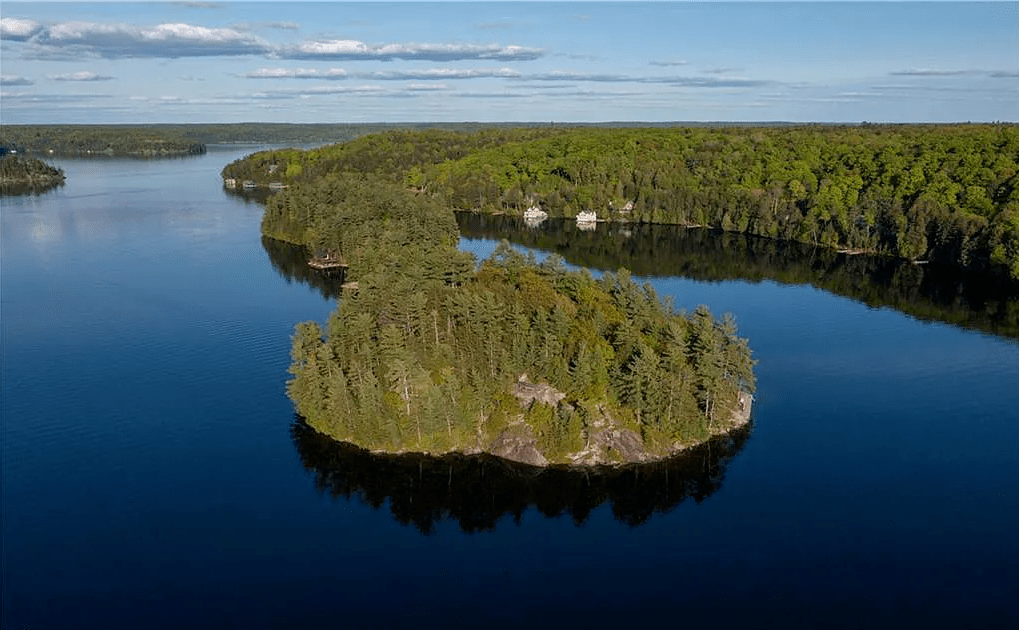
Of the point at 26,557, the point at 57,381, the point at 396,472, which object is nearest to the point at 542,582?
the point at 396,472

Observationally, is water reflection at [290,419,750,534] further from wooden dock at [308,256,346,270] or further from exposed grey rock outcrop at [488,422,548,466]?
wooden dock at [308,256,346,270]

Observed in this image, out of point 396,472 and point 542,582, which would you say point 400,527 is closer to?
point 396,472

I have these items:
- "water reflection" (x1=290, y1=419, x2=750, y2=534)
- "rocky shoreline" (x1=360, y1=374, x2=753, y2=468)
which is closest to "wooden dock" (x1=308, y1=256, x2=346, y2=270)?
"water reflection" (x1=290, y1=419, x2=750, y2=534)

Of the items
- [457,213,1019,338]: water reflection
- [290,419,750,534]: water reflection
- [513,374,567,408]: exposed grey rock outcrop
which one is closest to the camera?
[290,419,750,534]: water reflection

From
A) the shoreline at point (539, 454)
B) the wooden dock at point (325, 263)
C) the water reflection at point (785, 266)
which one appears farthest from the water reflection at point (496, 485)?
the wooden dock at point (325, 263)

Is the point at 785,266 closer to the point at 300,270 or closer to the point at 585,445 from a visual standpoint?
the point at 300,270

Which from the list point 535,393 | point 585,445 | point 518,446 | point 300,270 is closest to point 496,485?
point 518,446
